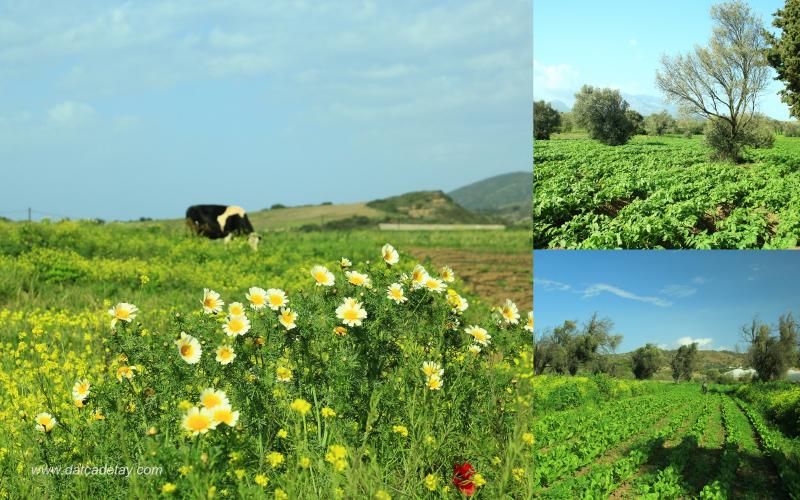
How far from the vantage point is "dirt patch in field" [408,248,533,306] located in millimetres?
13695

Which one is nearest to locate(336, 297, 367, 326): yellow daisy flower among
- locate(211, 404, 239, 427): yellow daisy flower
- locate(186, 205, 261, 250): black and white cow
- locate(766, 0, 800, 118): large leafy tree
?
locate(211, 404, 239, 427): yellow daisy flower

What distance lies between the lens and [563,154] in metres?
4.51

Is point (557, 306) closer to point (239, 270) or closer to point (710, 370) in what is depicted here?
point (710, 370)

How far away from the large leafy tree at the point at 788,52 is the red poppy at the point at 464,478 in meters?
Result: 2.98

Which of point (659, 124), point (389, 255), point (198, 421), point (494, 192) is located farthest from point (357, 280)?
point (494, 192)

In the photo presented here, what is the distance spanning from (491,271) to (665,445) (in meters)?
13.2

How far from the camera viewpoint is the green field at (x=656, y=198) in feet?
13.0

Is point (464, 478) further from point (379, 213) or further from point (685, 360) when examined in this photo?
point (379, 213)

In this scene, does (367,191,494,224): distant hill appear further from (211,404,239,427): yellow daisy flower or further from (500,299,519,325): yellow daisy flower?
(211,404,239,427): yellow daisy flower

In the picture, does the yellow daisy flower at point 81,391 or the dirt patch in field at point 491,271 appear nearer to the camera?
the yellow daisy flower at point 81,391

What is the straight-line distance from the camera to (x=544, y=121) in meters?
4.42

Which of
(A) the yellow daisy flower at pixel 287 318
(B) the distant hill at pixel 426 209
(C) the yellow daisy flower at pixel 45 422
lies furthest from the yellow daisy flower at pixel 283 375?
(B) the distant hill at pixel 426 209

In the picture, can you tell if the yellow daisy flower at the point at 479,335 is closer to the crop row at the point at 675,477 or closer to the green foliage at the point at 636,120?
the crop row at the point at 675,477

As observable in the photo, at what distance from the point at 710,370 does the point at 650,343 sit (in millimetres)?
339
